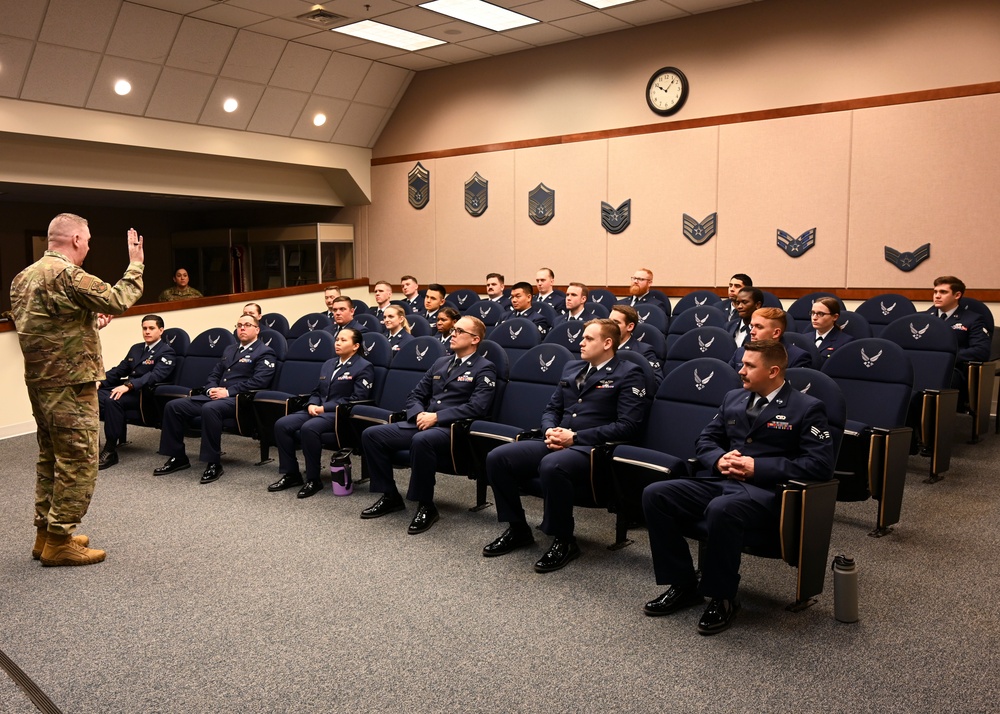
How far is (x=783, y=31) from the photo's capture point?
27.0ft

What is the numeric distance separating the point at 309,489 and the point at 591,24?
653 cm

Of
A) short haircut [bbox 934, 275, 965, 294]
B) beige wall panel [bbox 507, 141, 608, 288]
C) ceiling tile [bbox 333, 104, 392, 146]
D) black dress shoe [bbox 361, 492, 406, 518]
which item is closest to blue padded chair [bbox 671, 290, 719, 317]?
beige wall panel [bbox 507, 141, 608, 288]

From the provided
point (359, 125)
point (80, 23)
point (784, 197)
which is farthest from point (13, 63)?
point (784, 197)

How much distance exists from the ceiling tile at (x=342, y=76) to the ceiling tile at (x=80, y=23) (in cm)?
281

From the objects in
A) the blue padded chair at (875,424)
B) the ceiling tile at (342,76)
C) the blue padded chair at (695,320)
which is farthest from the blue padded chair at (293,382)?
the ceiling tile at (342,76)

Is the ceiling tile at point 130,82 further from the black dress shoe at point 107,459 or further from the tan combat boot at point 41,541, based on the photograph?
the tan combat boot at point 41,541

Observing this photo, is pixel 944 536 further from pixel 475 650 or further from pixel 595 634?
pixel 475 650

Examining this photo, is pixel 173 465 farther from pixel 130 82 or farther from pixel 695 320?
pixel 130 82

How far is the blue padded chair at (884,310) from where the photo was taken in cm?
670

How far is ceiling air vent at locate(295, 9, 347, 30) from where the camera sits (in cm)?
860

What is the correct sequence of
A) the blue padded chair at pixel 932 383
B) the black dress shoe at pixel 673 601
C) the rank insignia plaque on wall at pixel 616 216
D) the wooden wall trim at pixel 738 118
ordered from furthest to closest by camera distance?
the rank insignia plaque on wall at pixel 616 216 → the wooden wall trim at pixel 738 118 → the blue padded chair at pixel 932 383 → the black dress shoe at pixel 673 601

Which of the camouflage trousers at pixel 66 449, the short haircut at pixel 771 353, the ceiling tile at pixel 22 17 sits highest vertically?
the ceiling tile at pixel 22 17

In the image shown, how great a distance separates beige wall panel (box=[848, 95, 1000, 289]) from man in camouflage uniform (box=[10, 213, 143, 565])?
6.71 meters

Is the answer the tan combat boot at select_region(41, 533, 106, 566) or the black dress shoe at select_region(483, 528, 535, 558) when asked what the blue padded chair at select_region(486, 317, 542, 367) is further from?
the tan combat boot at select_region(41, 533, 106, 566)
